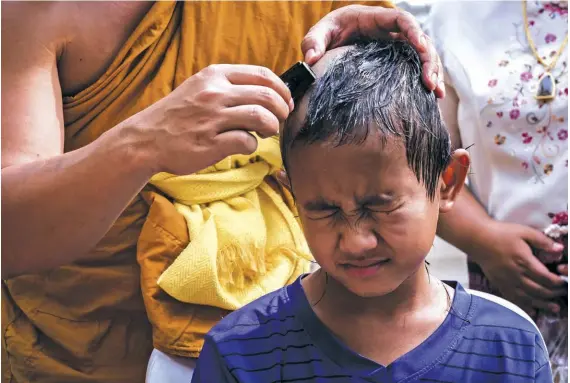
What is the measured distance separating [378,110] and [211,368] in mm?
431

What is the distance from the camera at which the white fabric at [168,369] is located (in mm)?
1410

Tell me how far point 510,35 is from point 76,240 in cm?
115

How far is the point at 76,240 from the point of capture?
1.35 m

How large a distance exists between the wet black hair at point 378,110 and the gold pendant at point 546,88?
78 cm

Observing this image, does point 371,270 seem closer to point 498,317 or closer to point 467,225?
point 498,317

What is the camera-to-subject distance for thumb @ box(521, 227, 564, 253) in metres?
1.88

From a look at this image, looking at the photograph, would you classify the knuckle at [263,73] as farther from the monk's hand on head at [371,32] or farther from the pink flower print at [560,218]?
the pink flower print at [560,218]

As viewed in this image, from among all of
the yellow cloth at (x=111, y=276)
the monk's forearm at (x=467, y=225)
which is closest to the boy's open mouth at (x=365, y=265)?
the yellow cloth at (x=111, y=276)

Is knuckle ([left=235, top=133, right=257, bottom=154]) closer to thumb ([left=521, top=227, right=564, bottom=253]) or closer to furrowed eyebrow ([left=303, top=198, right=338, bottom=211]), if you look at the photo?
furrowed eyebrow ([left=303, top=198, right=338, bottom=211])

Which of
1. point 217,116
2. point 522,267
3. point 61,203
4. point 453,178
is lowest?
point 522,267

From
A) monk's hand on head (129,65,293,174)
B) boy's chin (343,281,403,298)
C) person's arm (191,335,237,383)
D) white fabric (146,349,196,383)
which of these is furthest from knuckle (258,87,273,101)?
white fabric (146,349,196,383)

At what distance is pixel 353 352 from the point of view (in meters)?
1.17

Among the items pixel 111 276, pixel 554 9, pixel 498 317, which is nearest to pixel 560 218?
pixel 554 9

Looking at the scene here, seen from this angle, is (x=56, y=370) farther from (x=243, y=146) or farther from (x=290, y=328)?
(x=243, y=146)
